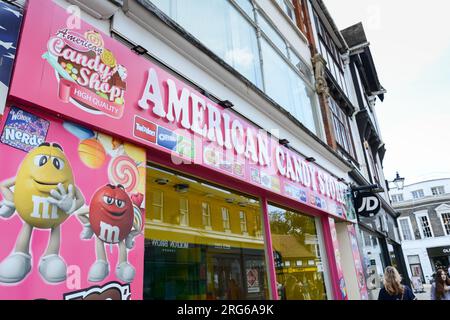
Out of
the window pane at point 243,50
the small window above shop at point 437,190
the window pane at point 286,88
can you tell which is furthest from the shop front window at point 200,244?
the small window above shop at point 437,190

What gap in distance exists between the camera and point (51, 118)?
7.06ft

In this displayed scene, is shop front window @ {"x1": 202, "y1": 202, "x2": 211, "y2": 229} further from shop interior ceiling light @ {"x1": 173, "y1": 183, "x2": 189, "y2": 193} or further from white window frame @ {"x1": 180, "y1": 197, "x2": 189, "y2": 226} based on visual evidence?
shop interior ceiling light @ {"x1": 173, "y1": 183, "x2": 189, "y2": 193}

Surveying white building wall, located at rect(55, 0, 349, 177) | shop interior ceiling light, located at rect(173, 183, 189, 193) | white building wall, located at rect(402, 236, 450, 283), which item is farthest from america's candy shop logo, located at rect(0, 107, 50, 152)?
white building wall, located at rect(402, 236, 450, 283)

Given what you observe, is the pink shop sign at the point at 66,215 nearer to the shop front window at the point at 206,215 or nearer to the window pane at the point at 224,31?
the shop front window at the point at 206,215

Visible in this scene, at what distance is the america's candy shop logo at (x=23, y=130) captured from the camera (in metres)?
1.90

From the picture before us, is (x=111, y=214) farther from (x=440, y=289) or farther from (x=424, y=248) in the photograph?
(x=424, y=248)

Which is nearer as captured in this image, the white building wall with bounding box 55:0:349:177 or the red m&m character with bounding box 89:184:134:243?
the red m&m character with bounding box 89:184:134:243

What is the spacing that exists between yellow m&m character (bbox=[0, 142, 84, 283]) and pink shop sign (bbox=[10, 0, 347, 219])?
1.22 feet

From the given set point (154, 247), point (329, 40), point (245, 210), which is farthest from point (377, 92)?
point (154, 247)

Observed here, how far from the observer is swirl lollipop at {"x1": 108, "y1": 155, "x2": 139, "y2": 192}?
243 centimetres

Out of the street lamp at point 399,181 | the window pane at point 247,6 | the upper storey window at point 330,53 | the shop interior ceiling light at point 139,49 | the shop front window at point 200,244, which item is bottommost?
the shop front window at point 200,244

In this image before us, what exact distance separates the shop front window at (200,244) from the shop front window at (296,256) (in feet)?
1.63

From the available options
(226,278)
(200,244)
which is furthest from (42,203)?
(226,278)
